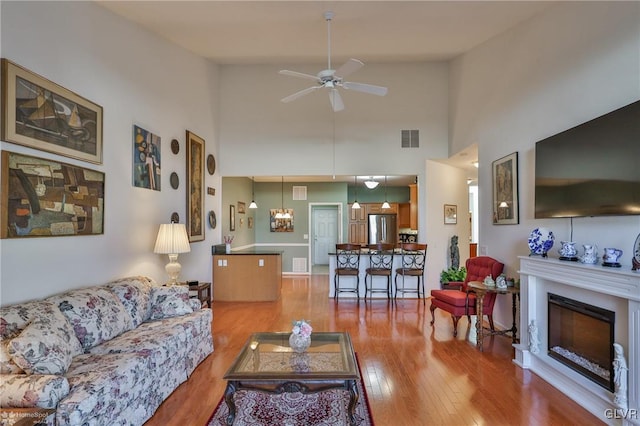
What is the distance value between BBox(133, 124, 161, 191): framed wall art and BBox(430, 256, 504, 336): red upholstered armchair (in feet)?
13.3

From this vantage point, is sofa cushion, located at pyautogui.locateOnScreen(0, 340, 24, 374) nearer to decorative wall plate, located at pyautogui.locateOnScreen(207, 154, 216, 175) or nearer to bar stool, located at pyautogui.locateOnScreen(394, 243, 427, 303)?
decorative wall plate, located at pyautogui.locateOnScreen(207, 154, 216, 175)

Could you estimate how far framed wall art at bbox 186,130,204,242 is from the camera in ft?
17.8

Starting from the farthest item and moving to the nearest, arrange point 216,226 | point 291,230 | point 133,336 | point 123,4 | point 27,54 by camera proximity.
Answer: point 291,230, point 216,226, point 123,4, point 133,336, point 27,54

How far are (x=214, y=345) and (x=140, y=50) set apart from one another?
12.3 ft

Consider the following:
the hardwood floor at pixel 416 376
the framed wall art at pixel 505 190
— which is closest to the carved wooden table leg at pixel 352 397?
the hardwood floor at pixel 416 376

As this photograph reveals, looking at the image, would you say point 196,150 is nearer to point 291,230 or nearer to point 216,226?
point 216,226

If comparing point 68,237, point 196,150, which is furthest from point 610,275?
point 196,150

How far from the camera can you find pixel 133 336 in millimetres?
2920

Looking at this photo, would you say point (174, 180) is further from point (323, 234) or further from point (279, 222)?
point (323, 234)

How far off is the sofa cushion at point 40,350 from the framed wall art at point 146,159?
7.01 feet

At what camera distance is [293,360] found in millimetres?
2648

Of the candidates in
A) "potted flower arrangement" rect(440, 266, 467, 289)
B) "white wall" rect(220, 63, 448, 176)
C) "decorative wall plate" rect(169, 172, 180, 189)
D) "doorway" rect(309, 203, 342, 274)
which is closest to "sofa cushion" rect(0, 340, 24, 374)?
"decorative wall plate" rect(169, 172, 180, 189)

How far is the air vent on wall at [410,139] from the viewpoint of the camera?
668 centimetres

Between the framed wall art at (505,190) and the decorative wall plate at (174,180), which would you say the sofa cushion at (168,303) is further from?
the framed wall art at (505,190)
